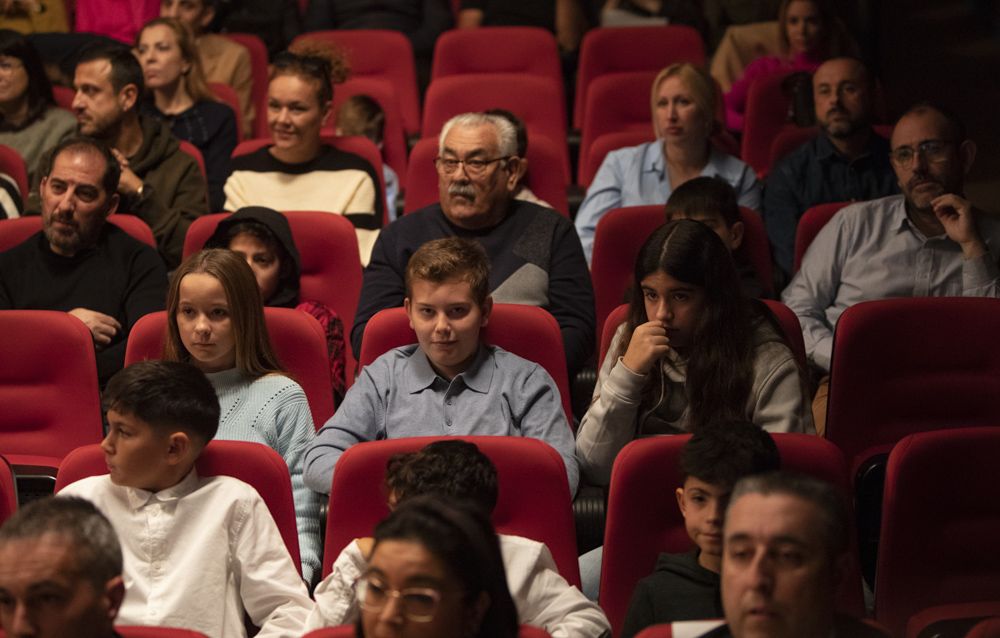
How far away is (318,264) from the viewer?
345 centimetres

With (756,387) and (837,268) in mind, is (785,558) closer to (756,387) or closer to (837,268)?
(756,387)

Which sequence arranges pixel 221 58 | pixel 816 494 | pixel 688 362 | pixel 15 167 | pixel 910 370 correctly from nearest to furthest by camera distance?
pixel 816 494, pixel 688 362, pixel 910 370, pixel 15 167, pixel 221 58

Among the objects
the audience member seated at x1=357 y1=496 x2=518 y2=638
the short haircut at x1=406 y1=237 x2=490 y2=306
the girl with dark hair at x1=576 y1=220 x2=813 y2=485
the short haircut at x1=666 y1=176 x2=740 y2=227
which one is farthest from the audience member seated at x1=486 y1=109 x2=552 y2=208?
the audience member seated at x1=357 y1=496 x2=518 y2=638

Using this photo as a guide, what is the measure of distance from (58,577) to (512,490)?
80 centimetres

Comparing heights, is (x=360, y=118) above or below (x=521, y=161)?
above

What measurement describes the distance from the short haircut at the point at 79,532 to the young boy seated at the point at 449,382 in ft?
2.78

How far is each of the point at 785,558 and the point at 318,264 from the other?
1986 mm

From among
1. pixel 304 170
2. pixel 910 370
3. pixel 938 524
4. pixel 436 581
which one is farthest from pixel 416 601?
pixel 304 170

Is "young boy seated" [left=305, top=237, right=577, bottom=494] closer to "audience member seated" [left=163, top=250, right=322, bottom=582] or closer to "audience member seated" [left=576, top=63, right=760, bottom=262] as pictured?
"audience member seated" [left=163, top=250, right=322, bottom=582]

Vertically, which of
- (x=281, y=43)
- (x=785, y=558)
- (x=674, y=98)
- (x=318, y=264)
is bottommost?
(x=785, y=558)

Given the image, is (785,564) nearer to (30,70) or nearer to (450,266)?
(450,266)

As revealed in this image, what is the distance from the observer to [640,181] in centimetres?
405

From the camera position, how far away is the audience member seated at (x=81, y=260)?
3.24 metres

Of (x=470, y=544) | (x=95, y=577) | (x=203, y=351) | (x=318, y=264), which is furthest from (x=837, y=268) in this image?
(x=95, y=577)
